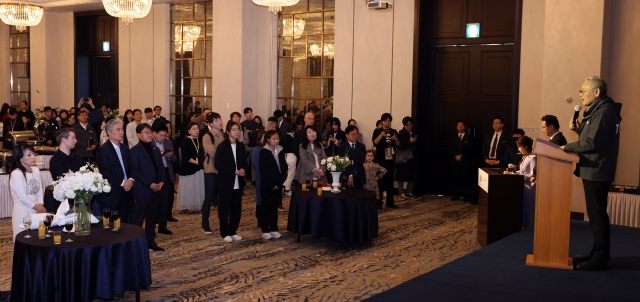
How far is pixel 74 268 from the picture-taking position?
4910 millimetres

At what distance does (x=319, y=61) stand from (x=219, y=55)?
2.50 metres

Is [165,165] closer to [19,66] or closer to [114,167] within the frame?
[114,167]

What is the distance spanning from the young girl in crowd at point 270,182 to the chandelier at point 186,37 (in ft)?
28.8

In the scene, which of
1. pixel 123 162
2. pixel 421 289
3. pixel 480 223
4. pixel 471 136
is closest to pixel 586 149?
pixel 421 289

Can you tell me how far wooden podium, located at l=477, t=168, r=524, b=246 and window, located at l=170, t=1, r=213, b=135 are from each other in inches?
380

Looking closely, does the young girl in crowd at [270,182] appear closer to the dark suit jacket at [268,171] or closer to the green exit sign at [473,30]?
the dark suit jacket at [268,171]

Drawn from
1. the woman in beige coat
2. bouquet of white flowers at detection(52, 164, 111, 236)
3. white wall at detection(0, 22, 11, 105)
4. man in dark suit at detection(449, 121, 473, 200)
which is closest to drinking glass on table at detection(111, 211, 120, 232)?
bouquet of white flowers at detection(52, 164, 111, 236)

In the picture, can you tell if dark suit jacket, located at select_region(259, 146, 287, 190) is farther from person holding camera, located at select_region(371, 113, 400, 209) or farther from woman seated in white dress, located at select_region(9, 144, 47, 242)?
person holding camera, located at select_region(371, 113, 400, 209)

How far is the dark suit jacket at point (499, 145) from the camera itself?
442 inches

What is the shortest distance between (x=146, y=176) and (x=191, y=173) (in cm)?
288

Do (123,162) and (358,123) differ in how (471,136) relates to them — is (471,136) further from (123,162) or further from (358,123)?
(123,162)

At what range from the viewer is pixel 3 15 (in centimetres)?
1465

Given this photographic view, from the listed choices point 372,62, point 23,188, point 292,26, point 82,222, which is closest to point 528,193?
point 82,222

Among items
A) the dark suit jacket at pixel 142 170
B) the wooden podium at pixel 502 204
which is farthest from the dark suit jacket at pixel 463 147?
the dark suit jacket at pixel 142 170
